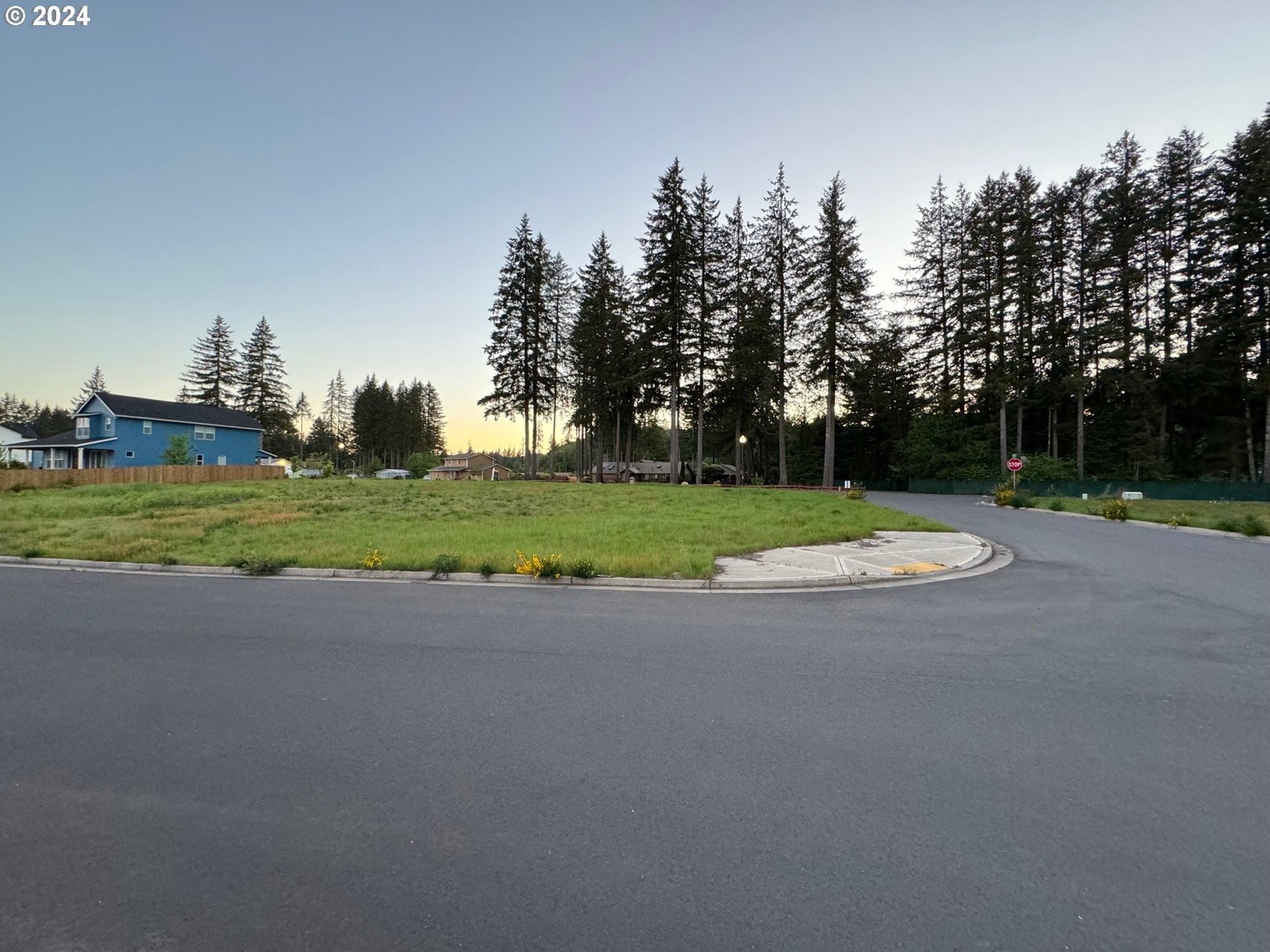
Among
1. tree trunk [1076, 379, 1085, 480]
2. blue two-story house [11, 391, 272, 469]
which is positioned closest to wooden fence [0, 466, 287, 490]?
blue two-story house [11, 391, 272, 469]

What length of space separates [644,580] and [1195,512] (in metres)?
Answer: 23.7

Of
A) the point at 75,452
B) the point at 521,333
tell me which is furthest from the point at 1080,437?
the point at 75,452

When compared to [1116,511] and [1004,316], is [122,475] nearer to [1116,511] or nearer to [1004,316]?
[1116,511]

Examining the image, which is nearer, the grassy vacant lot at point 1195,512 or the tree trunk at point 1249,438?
the grassy vacant lot at point 1195,512

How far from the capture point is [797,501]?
2242 centimetres

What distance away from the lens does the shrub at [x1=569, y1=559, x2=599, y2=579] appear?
8547mm

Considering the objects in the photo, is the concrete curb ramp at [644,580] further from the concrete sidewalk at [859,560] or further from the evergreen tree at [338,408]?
the evergreen tree at [338,408]

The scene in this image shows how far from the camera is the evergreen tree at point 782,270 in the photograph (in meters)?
38.2

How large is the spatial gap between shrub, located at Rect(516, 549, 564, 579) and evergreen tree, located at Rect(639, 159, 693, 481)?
26258 mm

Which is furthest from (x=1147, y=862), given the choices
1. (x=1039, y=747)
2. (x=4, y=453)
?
(x=4, y=453)

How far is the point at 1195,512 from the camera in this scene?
20.2 metres

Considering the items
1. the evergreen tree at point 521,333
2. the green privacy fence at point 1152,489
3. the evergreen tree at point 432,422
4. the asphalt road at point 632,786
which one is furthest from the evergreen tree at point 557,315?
the evergreen tree at point 432,422

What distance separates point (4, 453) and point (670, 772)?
2689 inches

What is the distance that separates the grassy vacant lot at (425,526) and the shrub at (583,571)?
220 millimetres
